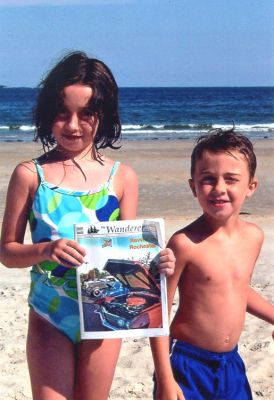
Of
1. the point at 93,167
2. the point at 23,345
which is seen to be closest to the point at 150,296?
the point at 93,167

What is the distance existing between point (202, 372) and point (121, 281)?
0.58m

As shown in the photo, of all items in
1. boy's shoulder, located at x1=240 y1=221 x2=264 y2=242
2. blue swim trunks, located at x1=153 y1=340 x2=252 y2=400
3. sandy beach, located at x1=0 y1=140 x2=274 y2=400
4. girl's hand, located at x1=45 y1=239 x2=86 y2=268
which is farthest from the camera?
sandy beach, located at x1=0 y1=140 x2=274 y2=400

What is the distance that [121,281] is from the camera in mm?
2639

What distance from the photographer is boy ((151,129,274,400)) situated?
9.45 feet

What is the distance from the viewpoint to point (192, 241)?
9.57 feet

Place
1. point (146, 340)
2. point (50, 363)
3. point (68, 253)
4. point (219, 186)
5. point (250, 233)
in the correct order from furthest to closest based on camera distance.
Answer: point (146, 340) < point (250, 233) < point (219, 186) < point (50, 363) < point (68, 253)

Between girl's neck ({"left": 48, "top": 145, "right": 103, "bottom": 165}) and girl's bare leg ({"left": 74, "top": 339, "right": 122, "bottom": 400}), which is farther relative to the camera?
girl's neck ({"left": 48, "top": 145, "right": 103, "bottom": 165})

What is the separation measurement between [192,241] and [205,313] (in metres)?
0.29

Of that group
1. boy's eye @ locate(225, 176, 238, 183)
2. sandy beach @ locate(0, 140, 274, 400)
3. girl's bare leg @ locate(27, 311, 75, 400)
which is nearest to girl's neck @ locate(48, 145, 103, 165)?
boy's eye @ locate(225, 176, 238, 183)

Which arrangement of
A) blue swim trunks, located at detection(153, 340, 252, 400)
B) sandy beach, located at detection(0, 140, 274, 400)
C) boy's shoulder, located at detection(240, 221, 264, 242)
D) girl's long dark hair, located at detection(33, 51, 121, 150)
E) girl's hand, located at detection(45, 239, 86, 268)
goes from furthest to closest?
sandy beach, located at detection(0, 140, 274, 400) < boy's shoulder, located at detection(240, 221, 264, 242) < blue swim trunks, located at detection(153, 340, 252, 400) < girl's long dark hair, located at detection(33, 51, 121, 150) < girl's hand, located at detection(45, 239, 86, 268)

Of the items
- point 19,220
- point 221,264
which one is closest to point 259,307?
point 221,264

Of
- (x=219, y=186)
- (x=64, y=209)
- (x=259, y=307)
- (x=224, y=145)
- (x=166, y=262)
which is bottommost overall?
(x=259, y=307)

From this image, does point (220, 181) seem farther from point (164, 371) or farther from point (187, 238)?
point (164, 371)

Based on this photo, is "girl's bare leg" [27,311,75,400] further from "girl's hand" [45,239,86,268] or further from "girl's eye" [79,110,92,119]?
"girl's eye" [79,110,92,119]
